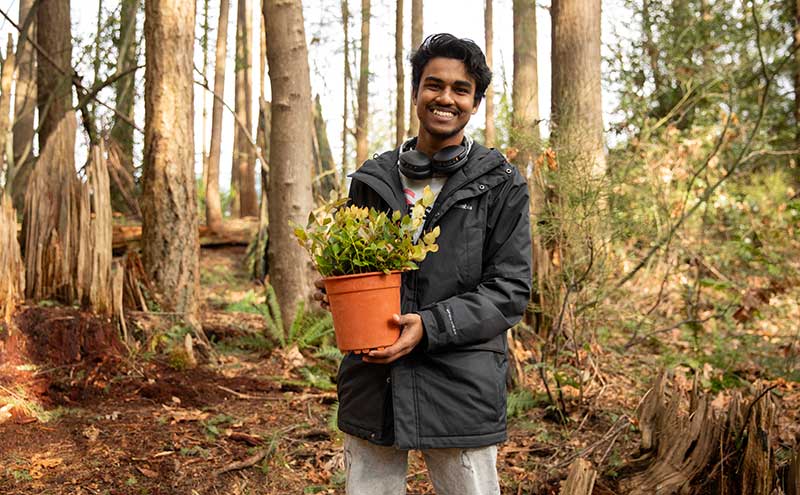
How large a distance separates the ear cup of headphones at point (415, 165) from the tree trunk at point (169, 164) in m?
4.50

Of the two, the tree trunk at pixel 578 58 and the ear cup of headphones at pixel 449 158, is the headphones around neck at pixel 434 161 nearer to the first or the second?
Result: the ear cup of headphones at pixel 449 158

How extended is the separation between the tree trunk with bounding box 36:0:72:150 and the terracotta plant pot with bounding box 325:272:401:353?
913 centimetres

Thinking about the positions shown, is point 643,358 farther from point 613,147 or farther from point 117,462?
point 117,462

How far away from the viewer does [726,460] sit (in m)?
3.51

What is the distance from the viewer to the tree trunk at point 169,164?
6.61 metres

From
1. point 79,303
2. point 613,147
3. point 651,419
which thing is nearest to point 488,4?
point 613,147

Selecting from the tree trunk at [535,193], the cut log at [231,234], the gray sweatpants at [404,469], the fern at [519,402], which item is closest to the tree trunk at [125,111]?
the cut log at [231,234]

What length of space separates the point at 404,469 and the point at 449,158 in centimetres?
109

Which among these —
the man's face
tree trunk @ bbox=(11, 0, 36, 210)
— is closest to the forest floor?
the man's face

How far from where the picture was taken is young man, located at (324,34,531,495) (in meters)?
2.30

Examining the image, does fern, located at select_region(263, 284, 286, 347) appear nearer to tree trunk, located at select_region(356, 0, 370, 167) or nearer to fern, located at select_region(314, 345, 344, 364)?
fern, located at select_region(314, 345, 344, 364)

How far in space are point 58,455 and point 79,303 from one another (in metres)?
2.04

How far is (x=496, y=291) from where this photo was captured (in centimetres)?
236

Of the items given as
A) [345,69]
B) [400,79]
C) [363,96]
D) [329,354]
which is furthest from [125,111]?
[329,354]
